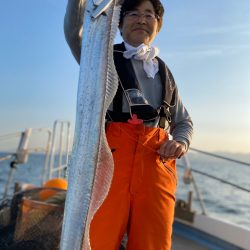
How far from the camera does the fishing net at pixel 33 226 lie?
378 centimetres

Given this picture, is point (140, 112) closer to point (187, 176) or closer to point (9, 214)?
point (9, 214)

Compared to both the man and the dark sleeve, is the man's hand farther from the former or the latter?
the dark sleeve

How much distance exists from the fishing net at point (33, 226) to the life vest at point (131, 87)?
1.74 meters

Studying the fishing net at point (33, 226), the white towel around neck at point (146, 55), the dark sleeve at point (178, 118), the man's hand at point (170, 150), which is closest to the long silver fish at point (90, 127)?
the man's hand at point (170, 150)

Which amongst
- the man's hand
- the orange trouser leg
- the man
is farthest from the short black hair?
the man's hand

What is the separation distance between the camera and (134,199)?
250cm

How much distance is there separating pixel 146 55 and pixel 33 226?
2131 millimetres

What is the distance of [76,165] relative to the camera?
70.5 inches

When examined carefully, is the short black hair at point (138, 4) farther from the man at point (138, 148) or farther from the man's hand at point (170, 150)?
the man's hand at point (170, 150)

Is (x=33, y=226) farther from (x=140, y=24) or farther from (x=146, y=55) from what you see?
(x=140, y=24)

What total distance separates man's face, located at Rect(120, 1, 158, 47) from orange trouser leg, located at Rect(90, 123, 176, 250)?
2.35 feet

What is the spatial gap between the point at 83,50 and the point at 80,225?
0.78m

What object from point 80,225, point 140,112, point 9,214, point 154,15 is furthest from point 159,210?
point 9,214

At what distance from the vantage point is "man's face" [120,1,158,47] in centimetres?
290
